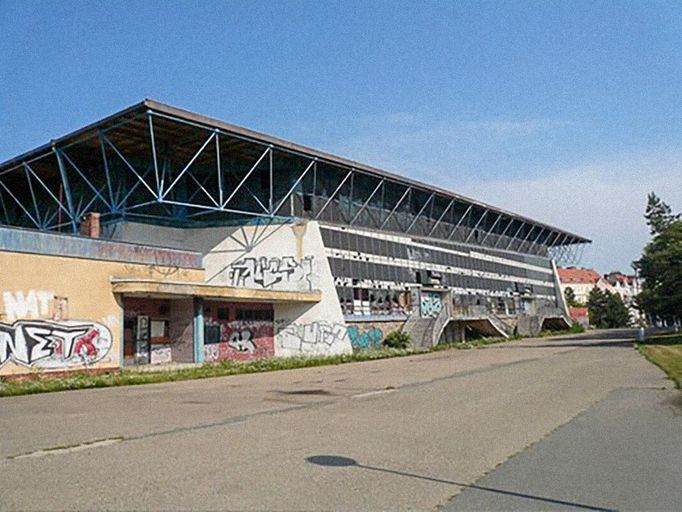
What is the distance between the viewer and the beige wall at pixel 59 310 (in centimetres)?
2376

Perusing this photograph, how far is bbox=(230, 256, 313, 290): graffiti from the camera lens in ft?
132

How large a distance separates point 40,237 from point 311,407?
635 inches

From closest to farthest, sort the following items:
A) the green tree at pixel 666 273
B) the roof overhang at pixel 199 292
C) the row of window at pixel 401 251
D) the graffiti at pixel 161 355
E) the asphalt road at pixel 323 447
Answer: the asphalt road at pixel 323 447 < the roof overhang at pixel 199 292 < the graffiti at pixel 161 355 < the row of window at pixel 401 251 < the green tree at pixel 666 273

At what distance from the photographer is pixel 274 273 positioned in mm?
40281

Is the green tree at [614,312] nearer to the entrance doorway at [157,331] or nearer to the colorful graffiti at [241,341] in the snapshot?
the colorful graffiti at [241,341]

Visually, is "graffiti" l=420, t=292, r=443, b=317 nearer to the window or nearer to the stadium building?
the stadium building

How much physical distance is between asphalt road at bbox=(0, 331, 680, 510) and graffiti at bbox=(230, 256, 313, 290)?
2191 cm

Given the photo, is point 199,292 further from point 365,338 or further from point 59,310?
point 365,338

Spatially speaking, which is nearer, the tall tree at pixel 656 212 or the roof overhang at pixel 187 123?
the roof overhang at pixel 187 123

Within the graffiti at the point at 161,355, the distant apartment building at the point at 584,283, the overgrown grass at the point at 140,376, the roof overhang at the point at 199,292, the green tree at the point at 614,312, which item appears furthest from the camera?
the distant apartment building at the point at 584,283

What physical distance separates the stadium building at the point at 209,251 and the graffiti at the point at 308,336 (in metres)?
0.09

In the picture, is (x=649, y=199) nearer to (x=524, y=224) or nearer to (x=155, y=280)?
(x=524, y=224)

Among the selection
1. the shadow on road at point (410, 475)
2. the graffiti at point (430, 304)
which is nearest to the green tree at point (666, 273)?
the graffiti at point (430, 304)

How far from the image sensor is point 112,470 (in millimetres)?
7672
